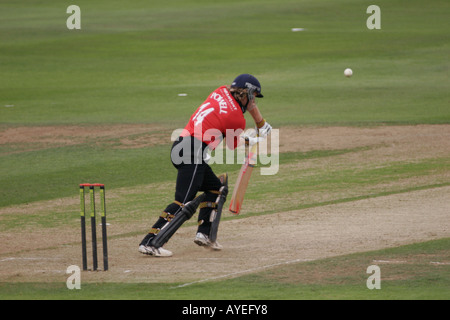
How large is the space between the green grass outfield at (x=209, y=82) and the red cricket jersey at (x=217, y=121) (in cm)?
201

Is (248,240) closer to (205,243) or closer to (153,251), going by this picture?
(205,243)

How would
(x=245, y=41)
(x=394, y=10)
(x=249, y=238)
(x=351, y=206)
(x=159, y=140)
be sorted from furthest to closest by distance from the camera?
1. (x=394, y=10)
2. (x=245, y=41)
3. (x=159, y=140)
4. (x=351, y=206)
5. (x=249, y=238)

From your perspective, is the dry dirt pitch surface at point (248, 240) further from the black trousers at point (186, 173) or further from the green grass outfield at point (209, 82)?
the black trousers at point (186, 173)

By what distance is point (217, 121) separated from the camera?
9844 millimetres

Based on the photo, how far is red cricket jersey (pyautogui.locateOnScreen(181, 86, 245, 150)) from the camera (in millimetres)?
9836

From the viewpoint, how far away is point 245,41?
39062 millimetres

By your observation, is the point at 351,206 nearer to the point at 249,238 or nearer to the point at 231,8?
the point at 249,238

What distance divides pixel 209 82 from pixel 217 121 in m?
20.4

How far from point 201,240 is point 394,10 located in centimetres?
3874

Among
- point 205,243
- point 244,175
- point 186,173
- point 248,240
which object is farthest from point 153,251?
point 244,175

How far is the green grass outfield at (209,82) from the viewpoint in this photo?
8828 millimetres

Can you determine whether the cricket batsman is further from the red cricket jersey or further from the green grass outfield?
the green grass outfield

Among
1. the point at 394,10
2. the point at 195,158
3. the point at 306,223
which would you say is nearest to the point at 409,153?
the point at 306,223

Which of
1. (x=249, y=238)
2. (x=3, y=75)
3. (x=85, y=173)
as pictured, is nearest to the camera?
(x=249, y=238)
